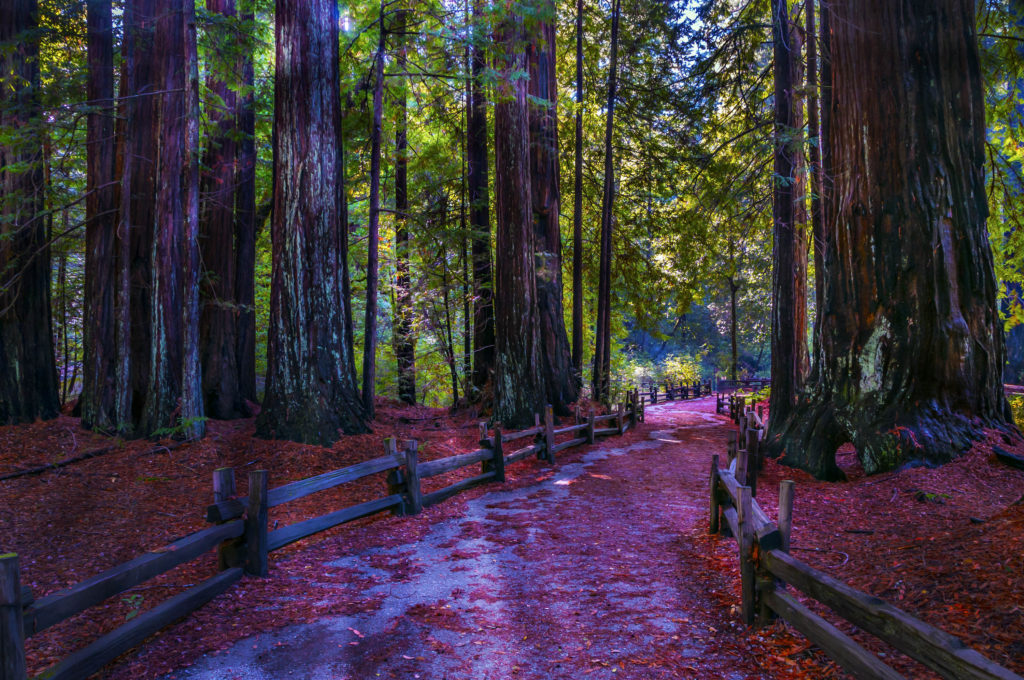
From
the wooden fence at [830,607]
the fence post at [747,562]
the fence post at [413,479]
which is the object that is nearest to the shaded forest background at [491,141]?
the fence post at [413,479]

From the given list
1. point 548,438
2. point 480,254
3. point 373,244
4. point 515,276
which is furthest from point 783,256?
point 480,254

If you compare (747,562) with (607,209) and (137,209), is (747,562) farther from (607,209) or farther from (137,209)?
(607,209)

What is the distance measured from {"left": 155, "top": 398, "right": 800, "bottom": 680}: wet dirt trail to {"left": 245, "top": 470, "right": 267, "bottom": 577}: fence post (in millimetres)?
502

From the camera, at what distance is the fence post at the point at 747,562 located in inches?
177

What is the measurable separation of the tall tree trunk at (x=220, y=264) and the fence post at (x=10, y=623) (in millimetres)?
9145

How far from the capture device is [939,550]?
456 cm

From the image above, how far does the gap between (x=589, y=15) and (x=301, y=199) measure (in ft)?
48.3

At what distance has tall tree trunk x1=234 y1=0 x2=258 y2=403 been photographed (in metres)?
13.4

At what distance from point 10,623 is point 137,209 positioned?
10.2m

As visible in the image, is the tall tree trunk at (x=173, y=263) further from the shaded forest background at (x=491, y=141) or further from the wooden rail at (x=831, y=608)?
the wooden rail at (x=831, y=608)

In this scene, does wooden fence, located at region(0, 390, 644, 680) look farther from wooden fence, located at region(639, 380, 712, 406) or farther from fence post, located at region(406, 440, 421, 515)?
wooden fence, located at region(639, 380, 712, 406)

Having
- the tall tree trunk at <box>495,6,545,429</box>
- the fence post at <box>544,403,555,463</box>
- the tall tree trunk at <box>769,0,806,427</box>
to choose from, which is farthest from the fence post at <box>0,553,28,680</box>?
the tall tree trunk at <box>769,0,806,427</box>

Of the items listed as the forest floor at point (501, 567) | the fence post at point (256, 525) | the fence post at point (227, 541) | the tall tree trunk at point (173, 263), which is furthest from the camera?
the tall tree trunk at point (173, 263)

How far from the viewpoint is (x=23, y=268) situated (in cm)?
1105
